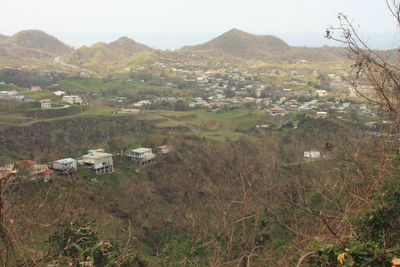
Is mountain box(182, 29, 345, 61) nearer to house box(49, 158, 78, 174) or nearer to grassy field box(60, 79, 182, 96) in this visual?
grassy field box(60, 79, 182, 96)

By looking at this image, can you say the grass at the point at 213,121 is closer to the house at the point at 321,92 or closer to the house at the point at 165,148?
the house at the point at 165,148

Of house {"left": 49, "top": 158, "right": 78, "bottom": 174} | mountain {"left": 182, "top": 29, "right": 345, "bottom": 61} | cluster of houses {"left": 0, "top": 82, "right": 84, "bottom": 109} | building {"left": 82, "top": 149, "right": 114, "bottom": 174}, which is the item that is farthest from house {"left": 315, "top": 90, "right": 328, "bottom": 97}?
mountain {"left": 182, "top": 29, "right": 345, "bottom": 61}

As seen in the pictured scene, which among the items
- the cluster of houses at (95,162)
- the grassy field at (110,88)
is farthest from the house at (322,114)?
the grassy field at (110,88)

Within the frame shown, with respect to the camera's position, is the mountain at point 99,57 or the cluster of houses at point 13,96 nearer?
the cluster of houses at point 13,96

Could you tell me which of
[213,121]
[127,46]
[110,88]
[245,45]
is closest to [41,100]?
[110,88]

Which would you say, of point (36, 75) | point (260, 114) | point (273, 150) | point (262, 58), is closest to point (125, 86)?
point (36, 75)
